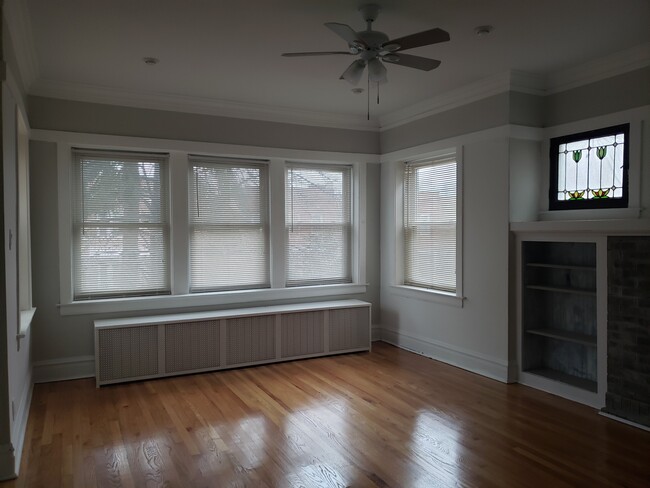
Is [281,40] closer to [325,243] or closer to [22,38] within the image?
[22,38]

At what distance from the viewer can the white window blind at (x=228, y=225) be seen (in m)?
5.33

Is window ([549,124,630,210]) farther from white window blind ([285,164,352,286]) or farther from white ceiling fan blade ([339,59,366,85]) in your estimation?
white window blind ([285,164,352,286])

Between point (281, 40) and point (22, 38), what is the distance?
1743mm

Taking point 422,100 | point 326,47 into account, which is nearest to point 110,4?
point 326,47

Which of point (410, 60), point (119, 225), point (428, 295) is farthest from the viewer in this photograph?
point (428, 295)

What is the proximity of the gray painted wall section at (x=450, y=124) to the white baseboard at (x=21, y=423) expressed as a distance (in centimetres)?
430

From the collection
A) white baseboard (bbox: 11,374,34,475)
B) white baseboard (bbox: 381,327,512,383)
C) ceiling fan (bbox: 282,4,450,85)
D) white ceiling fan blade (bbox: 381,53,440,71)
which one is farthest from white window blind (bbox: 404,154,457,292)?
white baseboard (bbox: 11,374,34,475)

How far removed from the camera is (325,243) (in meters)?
6.07

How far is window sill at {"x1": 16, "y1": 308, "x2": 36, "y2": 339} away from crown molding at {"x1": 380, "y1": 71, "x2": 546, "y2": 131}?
413 centimetres

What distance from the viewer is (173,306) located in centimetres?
513

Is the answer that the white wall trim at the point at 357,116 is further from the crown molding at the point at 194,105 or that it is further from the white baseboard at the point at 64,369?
the white baseboard at the point at 64,369

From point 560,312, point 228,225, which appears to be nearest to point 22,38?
point 228,225

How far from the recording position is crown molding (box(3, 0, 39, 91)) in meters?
2.98

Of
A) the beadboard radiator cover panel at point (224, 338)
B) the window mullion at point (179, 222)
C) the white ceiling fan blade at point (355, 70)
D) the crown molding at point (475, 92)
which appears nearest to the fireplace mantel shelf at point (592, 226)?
the crown molding at point (475, 92)
